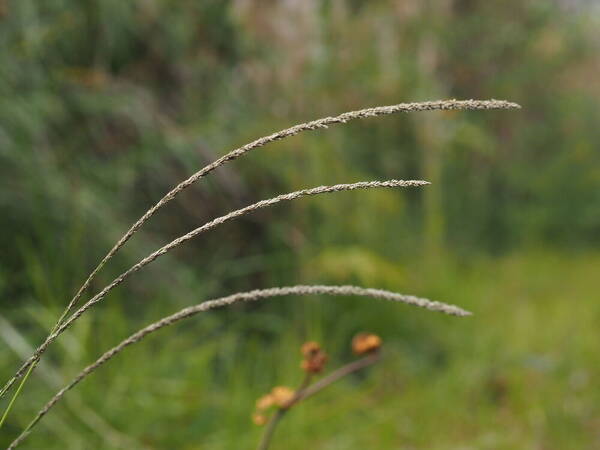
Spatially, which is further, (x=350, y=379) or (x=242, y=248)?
(x=242, y=248)

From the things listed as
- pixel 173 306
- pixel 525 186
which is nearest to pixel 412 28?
pixel 525 186

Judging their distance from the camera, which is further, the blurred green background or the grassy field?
the blurred green background

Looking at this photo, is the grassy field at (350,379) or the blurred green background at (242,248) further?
the blurred green background at (242,248)

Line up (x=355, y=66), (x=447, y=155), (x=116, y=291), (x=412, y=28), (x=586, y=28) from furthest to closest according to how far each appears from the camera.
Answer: (x=586, y=28) < (x=447, y=155) < (x=412, y=28) < (x=355, y=66) < (x=116, y=291)

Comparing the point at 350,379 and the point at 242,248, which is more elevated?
the point at 242,248

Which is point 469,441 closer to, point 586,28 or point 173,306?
point 173,306
